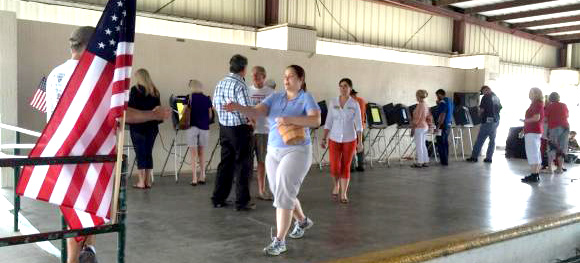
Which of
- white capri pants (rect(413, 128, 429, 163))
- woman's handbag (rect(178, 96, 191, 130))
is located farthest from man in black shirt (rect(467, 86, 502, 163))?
woman's handbag (rect(178, 96, 191, 130))

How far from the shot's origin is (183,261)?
3.62 metres

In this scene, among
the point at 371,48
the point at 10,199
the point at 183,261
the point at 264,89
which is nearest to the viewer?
the point at 183,261

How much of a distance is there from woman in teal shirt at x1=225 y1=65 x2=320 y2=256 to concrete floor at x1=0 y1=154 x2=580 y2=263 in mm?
314

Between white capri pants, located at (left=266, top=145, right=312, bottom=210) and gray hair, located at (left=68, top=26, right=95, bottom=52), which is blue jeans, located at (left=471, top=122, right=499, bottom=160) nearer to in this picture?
white capri pants, located at (left=266, top=145, right=312, bottom=210)

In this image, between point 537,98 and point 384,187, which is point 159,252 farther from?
point 537,98

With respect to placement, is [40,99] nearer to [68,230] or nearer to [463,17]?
[68,230]

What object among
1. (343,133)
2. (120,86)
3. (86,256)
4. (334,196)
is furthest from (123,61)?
(334,196)

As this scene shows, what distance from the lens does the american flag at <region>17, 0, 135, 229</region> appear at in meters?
2.45

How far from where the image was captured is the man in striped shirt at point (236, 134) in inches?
201

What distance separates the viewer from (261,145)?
616 cm

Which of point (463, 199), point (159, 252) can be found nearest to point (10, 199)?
point (159, 252)

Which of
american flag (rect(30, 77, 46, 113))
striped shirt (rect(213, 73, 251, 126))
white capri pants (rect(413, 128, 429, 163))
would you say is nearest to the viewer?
striped shirt (rect(213, 73, 251, 126))

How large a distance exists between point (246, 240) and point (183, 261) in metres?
0.74

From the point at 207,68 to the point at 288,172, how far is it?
5.22 metres
